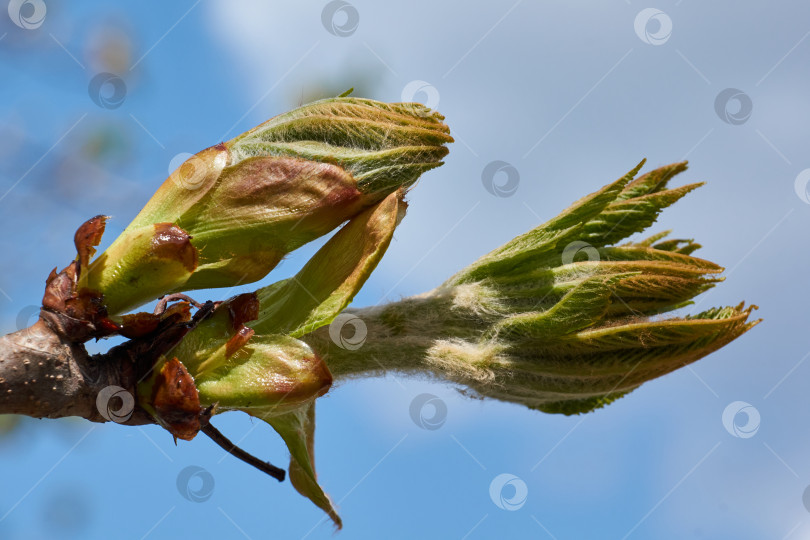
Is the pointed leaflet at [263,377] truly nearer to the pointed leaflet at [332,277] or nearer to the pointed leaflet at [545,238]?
the pointed leaflet at [332,277]

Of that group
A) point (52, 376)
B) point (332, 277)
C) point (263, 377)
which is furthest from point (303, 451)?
point (52, 376)

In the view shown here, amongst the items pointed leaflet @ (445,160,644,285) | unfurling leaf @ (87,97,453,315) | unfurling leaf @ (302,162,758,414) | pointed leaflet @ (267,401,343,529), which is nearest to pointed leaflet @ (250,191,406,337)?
unfurling leaf @ (87,97,453,315)

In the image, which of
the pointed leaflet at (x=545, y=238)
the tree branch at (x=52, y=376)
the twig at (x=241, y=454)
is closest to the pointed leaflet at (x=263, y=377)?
the twig at (x=241, y=454)

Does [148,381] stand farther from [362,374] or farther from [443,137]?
[443,137]

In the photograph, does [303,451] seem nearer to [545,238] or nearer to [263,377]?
[263,377]

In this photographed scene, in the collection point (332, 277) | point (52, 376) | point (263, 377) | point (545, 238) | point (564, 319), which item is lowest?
point (52, 376)

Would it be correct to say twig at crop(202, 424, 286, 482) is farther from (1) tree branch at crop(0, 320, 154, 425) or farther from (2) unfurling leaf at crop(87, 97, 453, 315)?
(2) unfurling leaf at crop(87, 97, 453, 315)

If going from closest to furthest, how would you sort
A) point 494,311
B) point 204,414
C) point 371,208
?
point 204,414 < point 371,208 < point 494,311

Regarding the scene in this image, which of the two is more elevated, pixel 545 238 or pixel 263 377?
pixel 545 238

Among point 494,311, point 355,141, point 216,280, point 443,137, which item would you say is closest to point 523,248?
point 494,311
